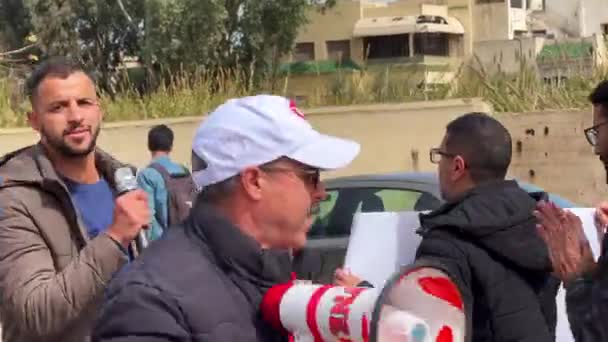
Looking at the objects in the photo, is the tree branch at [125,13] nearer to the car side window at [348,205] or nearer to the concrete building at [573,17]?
the car side window at [348,205]

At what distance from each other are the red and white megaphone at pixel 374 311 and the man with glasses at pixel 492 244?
1.16 meters

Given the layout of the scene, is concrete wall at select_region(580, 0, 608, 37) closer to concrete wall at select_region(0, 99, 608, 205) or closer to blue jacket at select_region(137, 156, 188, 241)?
concrete wall at select_region(0, 99, 608, 205)

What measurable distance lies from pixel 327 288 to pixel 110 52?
37.5m

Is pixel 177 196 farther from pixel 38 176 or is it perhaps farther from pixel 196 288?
pixel 196 288

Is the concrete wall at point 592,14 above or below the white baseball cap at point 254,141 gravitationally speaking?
below

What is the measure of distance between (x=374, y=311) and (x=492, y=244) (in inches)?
64.8

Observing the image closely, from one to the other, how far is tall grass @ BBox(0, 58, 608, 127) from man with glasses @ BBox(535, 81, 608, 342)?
11210 millimetres

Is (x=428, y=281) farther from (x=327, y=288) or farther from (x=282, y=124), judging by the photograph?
(x=282, y=124)

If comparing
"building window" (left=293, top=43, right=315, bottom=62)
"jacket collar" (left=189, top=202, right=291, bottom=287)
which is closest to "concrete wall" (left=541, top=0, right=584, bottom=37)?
"building window" (left=293, top=43, right=315, bottom=62)

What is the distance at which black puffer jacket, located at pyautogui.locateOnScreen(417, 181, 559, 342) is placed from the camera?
353cm

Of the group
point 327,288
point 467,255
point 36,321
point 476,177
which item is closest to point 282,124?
point 327,288

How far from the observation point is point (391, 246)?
4434mm

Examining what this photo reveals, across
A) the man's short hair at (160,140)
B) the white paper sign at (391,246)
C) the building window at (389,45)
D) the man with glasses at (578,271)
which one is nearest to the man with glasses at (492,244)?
the man with glasses at (578,271)

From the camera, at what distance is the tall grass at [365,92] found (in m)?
14.9
